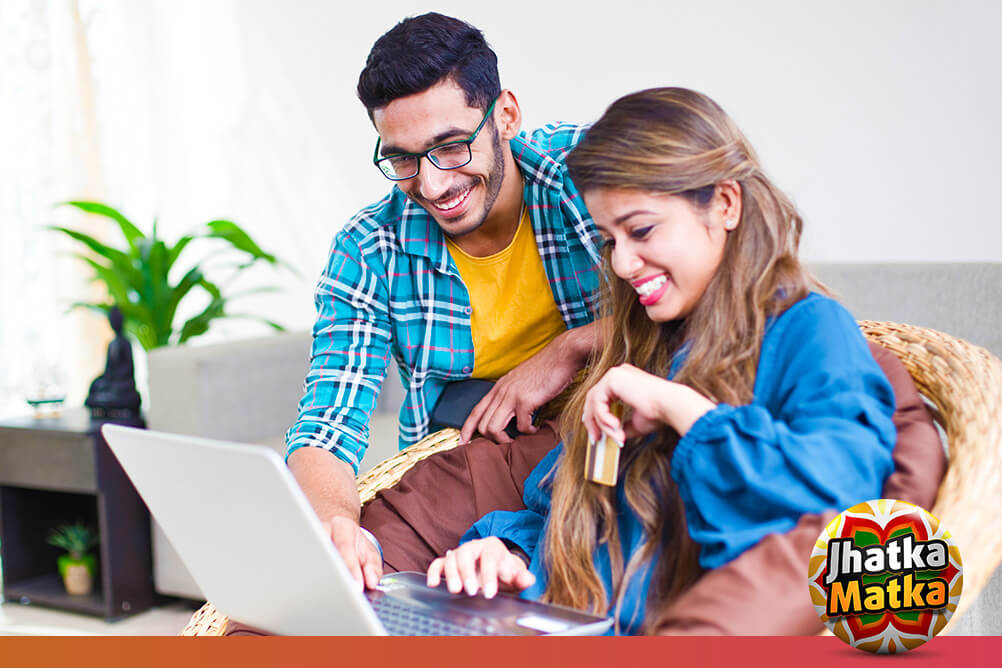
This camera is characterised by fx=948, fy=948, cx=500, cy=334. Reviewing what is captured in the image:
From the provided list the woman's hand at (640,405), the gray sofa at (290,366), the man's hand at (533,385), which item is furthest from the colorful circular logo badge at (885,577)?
the gray sofa at (290,366)

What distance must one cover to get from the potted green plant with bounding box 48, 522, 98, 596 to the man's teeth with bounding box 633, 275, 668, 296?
2182 mm

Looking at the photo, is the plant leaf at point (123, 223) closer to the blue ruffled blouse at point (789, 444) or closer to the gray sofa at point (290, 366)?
the gray sofa at point (290, 366)

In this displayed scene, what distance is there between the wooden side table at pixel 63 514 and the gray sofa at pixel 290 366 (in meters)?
0.08

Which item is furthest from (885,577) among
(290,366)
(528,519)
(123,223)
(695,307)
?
(123,223)

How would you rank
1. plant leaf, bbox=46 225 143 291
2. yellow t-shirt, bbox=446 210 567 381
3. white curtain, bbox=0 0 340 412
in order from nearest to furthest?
1. yellow t-shirt, bbox=446 210 567 381
2. plant leaf, bbox=46 225 143 291
3. white curtain, bbox=0 0 340 412

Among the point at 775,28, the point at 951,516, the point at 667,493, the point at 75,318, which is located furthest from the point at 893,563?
the point at 75,318

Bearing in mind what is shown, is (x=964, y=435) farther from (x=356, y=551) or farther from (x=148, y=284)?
(x=148, y=284)

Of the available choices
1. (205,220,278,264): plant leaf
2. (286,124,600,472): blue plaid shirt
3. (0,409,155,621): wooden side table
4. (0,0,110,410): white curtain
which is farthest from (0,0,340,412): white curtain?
(286,124,600,472): blue plaid shirt

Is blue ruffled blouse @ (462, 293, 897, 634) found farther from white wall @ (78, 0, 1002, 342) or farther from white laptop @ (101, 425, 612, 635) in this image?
white wall @ (78, 0, 1002, 342)

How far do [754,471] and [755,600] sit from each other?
4.6 inches

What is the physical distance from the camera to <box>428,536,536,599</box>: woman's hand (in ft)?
3.44

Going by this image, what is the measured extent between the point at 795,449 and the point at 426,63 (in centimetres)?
86

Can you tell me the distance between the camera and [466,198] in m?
1.52

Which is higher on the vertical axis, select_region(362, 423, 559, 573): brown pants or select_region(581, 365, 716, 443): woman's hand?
select_region(581, 365, 716, 443): woman's hand
